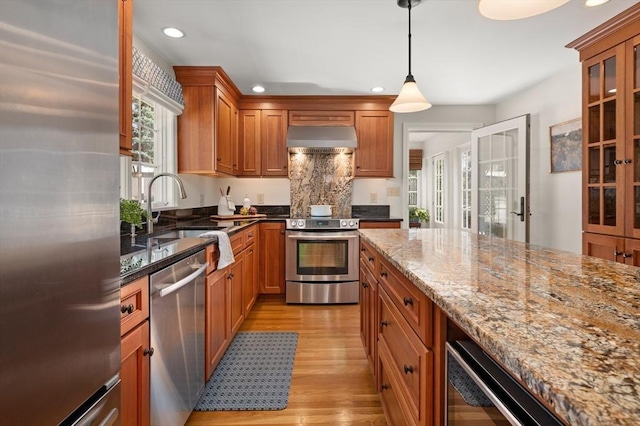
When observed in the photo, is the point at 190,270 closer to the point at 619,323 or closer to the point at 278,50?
the point at 619,323

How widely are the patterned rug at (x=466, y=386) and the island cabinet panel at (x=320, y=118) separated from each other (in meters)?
3.51

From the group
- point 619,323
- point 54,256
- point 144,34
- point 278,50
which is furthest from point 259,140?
point 619,323

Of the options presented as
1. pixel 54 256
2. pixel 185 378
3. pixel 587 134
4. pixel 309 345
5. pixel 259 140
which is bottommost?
pixel 309 345

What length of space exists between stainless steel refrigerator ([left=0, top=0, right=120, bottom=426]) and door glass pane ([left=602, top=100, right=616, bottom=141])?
9.95 feet

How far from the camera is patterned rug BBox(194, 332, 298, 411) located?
190cm

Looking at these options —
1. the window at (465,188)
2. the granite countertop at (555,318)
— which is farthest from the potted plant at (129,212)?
the window at (465,188)

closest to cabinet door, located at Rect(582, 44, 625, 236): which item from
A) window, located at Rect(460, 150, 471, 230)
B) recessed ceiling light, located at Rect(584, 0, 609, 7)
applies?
recessed ceiling light, located at Rect(584, 0, 609, 7)

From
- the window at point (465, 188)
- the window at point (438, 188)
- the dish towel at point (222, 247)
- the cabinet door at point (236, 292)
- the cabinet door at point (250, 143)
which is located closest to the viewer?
the dish towel at point (222, 247)

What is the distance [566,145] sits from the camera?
3.25 meters

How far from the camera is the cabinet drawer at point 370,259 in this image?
1849mm

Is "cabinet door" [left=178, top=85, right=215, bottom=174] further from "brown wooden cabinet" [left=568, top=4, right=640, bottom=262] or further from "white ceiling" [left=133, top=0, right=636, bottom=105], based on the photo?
"brown wooden cabinet" [left=568, top=4, right=640, bottom=262]

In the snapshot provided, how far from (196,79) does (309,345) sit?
2662 millimetres

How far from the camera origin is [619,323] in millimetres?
641

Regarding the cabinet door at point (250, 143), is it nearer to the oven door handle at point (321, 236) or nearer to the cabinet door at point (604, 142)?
the oven door handle at point (321, 236)
